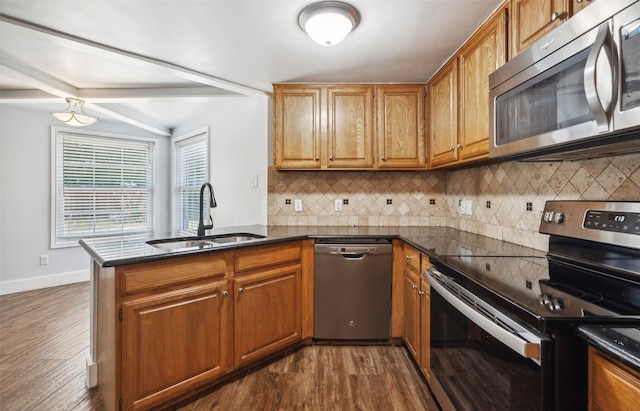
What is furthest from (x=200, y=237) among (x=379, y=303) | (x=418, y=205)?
(x=418, y=205)

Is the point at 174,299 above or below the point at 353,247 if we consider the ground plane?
below

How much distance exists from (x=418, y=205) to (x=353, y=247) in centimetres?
98

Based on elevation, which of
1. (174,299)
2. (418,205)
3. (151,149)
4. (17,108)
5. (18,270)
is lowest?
(18,270)

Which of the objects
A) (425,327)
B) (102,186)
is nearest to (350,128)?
(425,327)

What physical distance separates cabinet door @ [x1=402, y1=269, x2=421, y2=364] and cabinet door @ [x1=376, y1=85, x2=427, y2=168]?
1.00 metres

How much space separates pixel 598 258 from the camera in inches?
46.4

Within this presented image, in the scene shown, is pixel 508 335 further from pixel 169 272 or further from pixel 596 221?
pixel 169 272

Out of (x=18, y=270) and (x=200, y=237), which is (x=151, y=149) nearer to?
(x=18, y=270)

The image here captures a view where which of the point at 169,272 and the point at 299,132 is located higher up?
the point at 299,132

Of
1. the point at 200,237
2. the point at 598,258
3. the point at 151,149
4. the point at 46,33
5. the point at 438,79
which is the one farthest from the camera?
the point at 151,149

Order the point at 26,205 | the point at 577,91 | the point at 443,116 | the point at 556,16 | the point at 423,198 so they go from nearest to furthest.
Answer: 1. the point at 577,91
2. the point at 556,16
3. the point at 443,116
4. the point at 423,198
5. the point at 26,205

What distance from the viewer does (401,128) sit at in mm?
2625

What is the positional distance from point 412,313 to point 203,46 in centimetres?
235

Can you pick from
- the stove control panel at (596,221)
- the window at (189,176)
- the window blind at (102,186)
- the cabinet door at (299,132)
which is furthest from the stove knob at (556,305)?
the window blind at (102,186)
